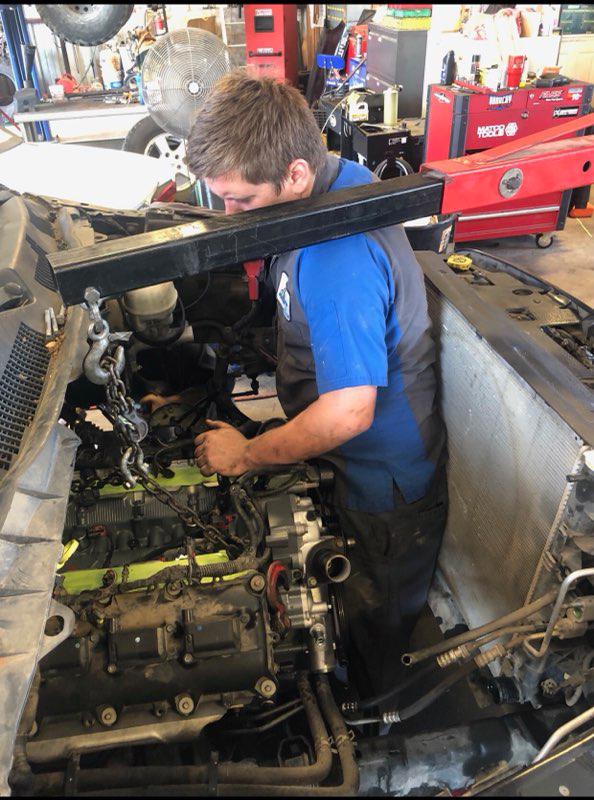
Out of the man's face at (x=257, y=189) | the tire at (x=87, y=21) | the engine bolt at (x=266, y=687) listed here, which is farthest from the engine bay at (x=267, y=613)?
the tire at (x=87, y=21)

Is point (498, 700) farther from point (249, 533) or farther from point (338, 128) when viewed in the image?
point (338, 128)

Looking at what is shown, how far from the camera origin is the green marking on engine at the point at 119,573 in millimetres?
1500

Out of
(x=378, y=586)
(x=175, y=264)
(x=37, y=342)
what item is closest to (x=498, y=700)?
(x=378, y=586)

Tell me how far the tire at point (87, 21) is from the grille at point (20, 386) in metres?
2.62

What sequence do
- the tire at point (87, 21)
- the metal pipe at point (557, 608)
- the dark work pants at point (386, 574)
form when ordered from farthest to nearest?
1. the tire at point (87, 21)
2. the dark work pants at point (386, 574)
3. the metal pipe at point (557, 608)

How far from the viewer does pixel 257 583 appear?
141 centimetres

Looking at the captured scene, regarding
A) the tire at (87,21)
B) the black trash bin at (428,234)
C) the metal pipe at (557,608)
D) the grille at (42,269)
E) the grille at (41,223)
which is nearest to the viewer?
the metal pipe at (557,608)

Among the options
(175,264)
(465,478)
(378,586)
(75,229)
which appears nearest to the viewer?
(175,264)

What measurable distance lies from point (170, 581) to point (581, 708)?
89cm

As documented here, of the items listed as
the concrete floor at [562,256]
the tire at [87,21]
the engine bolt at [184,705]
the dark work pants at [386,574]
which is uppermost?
the tire at [87,21]

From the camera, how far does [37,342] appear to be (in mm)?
1497

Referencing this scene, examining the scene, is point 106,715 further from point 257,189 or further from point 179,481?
point 257,189

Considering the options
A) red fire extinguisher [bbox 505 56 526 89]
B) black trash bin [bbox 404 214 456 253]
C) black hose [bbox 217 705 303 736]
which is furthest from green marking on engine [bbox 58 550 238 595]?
red fire extinguisher [bbox 505 56 526 89]

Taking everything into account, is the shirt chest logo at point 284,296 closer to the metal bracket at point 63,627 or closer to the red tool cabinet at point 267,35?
the metal bracket at point 63,627
